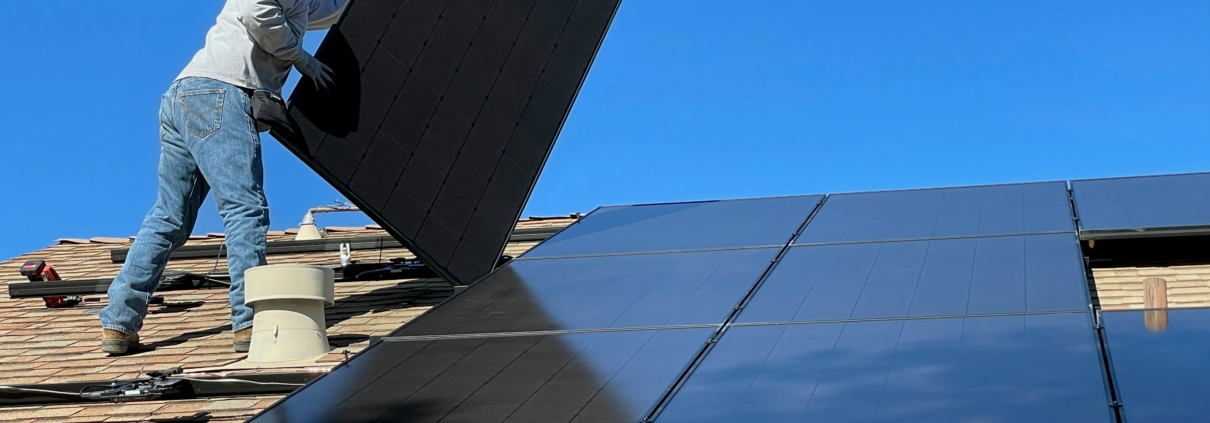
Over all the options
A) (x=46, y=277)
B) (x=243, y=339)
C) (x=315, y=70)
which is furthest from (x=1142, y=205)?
(x=46, y=277)

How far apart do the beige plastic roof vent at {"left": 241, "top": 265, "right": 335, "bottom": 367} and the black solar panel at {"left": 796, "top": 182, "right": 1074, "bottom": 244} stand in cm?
253

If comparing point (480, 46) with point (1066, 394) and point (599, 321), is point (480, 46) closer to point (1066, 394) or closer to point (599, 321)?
point (599, 321)

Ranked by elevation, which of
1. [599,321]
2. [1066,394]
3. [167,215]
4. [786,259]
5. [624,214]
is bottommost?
[1066,394]

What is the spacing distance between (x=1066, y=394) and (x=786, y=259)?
103 inches

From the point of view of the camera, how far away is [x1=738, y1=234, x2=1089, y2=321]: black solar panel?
494 centimetres

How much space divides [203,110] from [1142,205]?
203 inches

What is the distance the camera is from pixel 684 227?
776 centimetres

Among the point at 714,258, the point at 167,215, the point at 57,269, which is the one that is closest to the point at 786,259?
the point at 714,258

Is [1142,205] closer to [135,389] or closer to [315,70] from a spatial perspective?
[315,70]

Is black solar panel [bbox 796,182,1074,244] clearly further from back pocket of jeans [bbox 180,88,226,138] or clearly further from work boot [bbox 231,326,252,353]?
back pocket of jeans [bbox 180,88,226,138]

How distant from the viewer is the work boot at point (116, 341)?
21.6 ft

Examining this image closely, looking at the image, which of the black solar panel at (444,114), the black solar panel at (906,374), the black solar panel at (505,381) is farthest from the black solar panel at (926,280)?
the black solar panel at (444,114)

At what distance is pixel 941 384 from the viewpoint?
3932 millimetres

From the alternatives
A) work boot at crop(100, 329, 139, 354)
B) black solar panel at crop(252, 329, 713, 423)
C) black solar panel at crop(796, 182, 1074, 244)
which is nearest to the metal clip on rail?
black solar panel at crop(252, 329, 713, 423)
